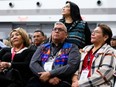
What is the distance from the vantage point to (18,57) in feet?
11.8

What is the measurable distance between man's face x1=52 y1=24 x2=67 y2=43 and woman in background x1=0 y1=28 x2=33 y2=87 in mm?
438

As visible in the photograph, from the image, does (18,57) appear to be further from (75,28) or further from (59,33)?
(75,28)

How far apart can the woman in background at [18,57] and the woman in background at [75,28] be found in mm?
560

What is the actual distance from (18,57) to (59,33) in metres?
0.62

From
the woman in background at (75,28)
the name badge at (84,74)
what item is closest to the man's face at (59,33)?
the woman in background at (75,28)

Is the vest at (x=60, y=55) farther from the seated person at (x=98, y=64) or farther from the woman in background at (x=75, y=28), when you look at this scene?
the woman in background at (x=75, y=28)

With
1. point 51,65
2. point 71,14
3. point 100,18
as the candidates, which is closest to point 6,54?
point 51,65

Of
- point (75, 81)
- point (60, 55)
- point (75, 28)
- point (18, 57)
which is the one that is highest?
point (75, 28)

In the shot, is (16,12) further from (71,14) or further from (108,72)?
(108,72)

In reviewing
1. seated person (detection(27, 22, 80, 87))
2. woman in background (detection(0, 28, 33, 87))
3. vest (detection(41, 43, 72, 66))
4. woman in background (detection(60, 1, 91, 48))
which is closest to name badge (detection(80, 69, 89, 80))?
seated person (detection(27, 22, 80, 87))

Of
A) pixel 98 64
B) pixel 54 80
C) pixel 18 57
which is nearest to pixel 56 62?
pixel 54 80

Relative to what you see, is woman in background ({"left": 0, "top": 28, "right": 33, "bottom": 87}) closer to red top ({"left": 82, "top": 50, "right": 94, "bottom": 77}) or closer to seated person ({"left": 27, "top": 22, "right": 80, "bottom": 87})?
seated person ({"left": 27, "top": 22, "right": 80, "bottom": 87})

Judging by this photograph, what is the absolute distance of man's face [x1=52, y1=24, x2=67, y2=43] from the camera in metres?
3.37

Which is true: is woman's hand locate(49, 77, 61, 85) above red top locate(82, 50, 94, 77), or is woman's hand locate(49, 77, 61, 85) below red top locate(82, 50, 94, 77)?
below
